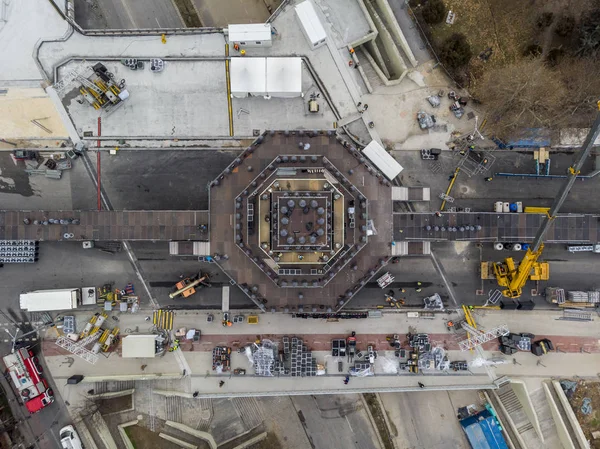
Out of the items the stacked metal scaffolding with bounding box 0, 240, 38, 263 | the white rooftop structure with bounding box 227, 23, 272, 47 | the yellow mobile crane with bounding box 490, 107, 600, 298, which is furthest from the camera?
the stacked metal scaffolding with bounding box 0, 240, 38, 263

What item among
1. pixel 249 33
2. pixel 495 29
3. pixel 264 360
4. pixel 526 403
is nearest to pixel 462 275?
pixel 526 403

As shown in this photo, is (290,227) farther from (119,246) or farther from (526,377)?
(526,377)

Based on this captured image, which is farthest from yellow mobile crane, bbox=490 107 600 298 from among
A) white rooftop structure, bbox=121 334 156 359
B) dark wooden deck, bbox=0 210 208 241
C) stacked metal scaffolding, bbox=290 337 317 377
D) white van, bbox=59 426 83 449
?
white van, bbox=59 426 83 449

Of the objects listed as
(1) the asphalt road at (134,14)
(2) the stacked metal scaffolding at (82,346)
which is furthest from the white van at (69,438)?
(1) the asphalt road at (134,14)

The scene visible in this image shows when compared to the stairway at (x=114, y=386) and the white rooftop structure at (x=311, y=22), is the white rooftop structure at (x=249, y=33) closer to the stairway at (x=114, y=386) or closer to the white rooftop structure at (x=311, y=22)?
the white rooftop structure at (x=311, y=22)

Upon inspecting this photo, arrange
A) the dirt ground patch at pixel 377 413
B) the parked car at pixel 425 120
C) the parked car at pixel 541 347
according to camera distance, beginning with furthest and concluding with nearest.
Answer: the dirt ground patch at pixel 377 413, the parked car at pixel 425 120, the parked car at pixel 541 347

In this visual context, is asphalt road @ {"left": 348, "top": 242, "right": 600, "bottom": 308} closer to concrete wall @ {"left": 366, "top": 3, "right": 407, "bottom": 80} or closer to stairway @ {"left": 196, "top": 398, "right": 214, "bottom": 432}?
stairway @ {"left": 196, "top": 398, "right": 214, "bottom": 432}
